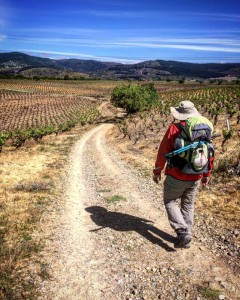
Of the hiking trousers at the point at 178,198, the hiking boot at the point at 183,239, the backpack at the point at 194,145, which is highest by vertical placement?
the backpack at the point at 194,145

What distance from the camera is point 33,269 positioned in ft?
15.7

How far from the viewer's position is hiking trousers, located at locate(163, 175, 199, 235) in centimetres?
517

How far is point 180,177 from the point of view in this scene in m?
5.01

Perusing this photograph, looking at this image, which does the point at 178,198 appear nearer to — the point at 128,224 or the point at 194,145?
the point at 194,145

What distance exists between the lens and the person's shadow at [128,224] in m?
5.83

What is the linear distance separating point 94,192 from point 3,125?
2008 inches

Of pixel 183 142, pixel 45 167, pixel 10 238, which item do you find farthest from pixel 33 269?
pixel 45 167

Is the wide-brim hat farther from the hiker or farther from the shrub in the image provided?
the shrub

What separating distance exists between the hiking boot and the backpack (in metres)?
1.21

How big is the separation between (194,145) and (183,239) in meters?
1.87

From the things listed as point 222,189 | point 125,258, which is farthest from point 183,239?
point 222,189

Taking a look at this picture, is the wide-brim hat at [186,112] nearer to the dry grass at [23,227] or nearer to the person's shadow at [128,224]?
the person's shadow at [128,224]

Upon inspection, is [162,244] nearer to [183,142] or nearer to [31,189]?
[183,142]

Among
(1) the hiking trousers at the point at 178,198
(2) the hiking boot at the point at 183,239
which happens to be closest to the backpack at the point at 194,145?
(1) the hiking trousers at the point at 178,198
